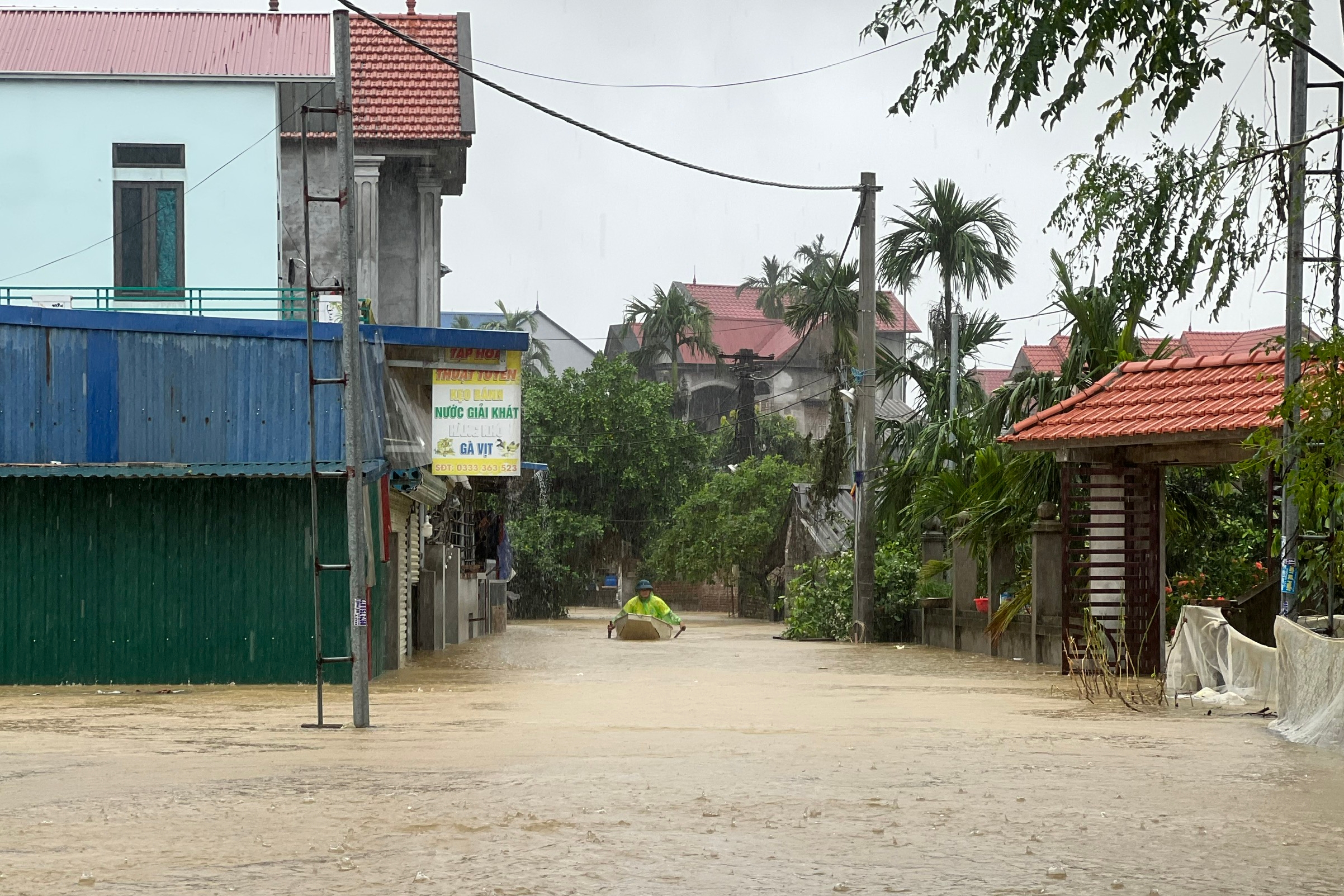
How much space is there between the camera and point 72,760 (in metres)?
11.6

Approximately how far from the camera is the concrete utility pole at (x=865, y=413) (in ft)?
104

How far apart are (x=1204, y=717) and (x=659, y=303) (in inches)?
2371

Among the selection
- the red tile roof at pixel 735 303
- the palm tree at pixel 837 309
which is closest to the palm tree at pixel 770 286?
the red tile roof at pixel 735 303

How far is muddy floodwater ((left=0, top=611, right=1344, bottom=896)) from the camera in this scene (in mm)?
7352

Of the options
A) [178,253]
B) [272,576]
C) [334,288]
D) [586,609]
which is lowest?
[586,609]

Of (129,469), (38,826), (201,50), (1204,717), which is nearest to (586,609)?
(201,50)

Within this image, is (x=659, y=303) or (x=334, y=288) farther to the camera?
(x=659, y=303)

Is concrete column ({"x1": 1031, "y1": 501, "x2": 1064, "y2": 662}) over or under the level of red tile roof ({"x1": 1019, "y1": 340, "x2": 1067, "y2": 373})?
under

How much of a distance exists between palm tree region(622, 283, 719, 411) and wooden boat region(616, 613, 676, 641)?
125 ft

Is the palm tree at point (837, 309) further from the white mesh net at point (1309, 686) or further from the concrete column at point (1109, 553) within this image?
the white mesh net at point (1309, 686)

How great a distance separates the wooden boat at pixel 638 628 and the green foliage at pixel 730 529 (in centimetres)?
2133

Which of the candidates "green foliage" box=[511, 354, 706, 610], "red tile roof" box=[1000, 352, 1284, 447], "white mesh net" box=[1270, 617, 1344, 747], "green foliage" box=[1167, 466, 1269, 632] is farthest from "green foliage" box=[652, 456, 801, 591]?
"white mesh net" box=[1270, 617, 1344, 747]

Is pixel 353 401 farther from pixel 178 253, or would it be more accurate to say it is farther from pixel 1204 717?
pixel 178 253

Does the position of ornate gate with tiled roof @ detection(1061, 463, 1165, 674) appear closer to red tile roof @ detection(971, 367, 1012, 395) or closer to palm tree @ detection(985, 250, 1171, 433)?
palm tree @ detection(985, 250, 1171, 433)
